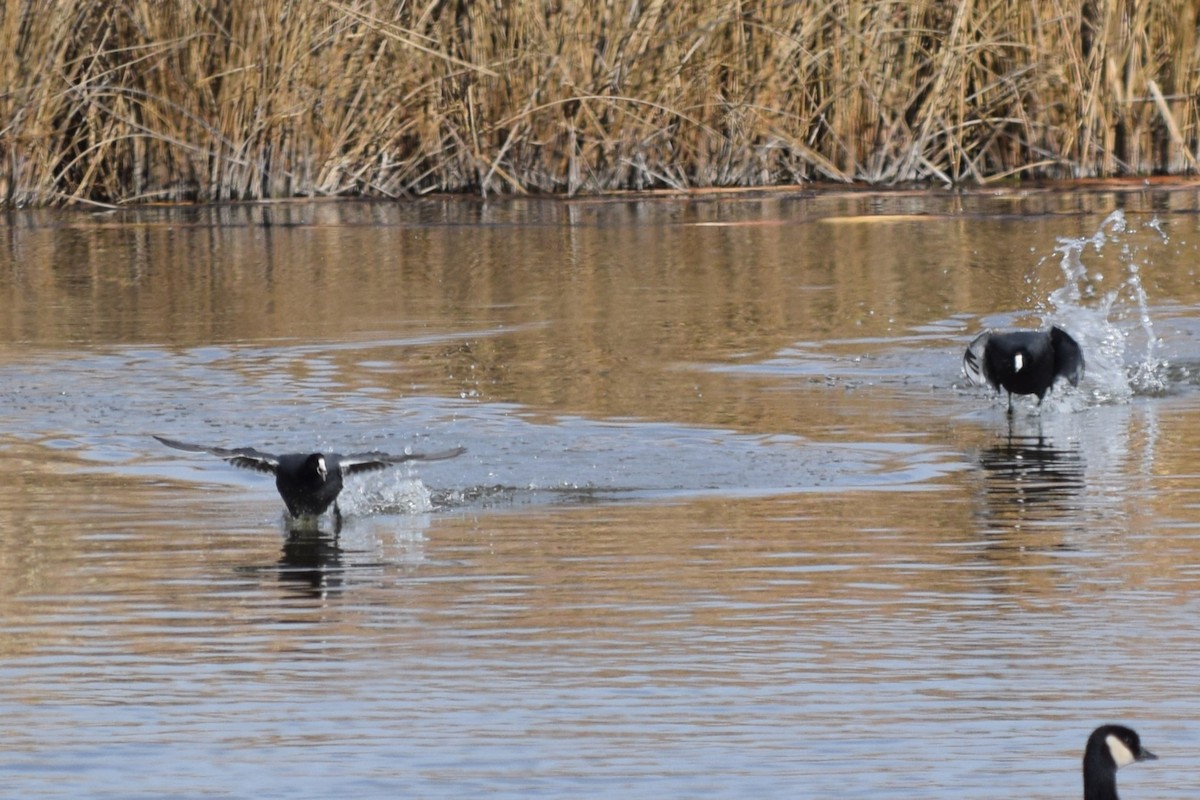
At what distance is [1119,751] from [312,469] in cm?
407

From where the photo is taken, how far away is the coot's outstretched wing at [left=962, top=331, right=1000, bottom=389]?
10281mm

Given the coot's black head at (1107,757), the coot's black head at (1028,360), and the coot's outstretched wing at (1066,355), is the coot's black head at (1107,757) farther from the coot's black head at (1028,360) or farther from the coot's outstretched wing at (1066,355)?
the coot's outstretched wing at (1066,355)

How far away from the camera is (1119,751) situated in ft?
14.1

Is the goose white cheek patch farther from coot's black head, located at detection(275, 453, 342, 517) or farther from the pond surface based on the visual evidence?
coot's black head, located at detection(275, 453, 342, 517)

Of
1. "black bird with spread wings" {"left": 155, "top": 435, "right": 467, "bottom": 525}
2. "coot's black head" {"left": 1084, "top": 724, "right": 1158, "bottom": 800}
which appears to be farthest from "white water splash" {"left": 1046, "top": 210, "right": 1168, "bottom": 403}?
"coot's black head" {"left": 1084, "top": 724, "right": 1158, "bottom": 800}

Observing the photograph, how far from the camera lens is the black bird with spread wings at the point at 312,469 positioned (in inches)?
313

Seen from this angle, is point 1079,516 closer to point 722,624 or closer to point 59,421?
point 722,624

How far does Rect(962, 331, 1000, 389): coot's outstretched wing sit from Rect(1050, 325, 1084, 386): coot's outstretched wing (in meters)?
0.26

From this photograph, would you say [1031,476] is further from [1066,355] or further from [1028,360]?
[1066,355]

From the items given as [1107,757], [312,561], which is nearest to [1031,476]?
[312,561]

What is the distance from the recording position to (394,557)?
749 centimetres

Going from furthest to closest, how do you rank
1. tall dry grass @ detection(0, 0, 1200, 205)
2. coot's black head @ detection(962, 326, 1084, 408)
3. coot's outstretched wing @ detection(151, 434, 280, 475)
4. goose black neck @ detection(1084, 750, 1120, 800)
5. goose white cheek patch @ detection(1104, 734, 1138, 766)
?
tall dry grass @ detection(0, 0, 1200, 205) → coot's black head @ detection(962, 326, 1084, 408) → coot's outstretched wing @ detection(151, 434, 280, 475) → goose white cheek patch @ detection(1104, 734, 1138, 766) → goose black neck @ detection(1084, 750, 1120, 800)

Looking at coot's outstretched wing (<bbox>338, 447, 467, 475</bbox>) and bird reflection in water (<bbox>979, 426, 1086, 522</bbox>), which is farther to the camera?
coot's outstretched wing (<bbox>338, 447, 467, 475</bbox>)

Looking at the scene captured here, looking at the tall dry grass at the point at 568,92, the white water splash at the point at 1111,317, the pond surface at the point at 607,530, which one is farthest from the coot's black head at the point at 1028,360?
the tall dry grass at the point at 568,92
